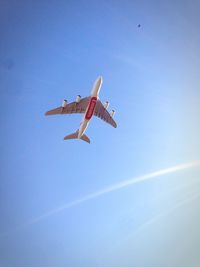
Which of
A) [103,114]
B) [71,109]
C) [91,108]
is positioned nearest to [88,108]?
[91,108]

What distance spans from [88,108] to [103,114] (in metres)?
7.57

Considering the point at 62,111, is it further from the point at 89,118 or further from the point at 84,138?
the point at 84,138

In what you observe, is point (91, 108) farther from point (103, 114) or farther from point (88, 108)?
point (103, 114)

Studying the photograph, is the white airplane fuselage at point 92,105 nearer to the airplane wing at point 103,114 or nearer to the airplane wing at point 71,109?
the airplane wing at point 71,109

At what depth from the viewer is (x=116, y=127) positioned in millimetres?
82875

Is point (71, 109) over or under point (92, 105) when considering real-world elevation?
over

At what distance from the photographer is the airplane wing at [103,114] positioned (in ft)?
261

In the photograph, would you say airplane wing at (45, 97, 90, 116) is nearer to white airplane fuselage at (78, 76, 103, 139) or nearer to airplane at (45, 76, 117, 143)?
airplane at (45, 76, 117, 143)

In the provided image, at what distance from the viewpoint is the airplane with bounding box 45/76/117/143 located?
72938mm

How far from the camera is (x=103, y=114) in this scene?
81312 millimetres

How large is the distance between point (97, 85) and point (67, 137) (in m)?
22.0

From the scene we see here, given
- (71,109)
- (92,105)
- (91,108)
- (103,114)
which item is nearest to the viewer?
(92,105)

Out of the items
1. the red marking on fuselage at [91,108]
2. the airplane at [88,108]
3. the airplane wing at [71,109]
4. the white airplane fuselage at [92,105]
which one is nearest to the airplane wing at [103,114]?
the airplane at [88,108]

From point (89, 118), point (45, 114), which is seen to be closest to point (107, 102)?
point (89, 118)
